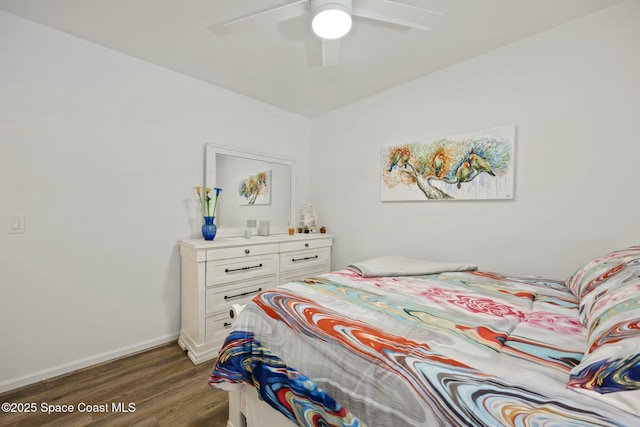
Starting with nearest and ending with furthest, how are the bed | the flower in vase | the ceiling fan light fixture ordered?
the bed
the ceiling fan light fixture
the flower in vase

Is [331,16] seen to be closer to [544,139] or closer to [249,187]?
[544,139]

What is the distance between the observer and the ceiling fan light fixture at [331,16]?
4.51 feet

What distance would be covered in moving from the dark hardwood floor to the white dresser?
22cm

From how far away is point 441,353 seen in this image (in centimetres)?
80

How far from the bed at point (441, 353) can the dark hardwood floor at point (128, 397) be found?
1.14ft

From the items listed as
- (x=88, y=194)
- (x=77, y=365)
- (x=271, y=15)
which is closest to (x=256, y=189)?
(x=88, y=194)

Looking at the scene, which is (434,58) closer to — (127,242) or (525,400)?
(525,400)

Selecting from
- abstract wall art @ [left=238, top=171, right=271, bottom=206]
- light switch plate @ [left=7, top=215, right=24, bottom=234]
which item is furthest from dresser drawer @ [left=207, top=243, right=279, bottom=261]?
light switch plate @ [left=7, top=215, right=24, bottom=234]

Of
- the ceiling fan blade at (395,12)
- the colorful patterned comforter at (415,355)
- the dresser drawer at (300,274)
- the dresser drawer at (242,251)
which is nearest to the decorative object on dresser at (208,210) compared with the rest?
the dresser drawer at (242,251)

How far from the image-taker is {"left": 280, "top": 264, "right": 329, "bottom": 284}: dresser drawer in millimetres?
2696

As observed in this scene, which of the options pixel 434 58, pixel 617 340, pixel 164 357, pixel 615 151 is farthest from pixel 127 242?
pixel 615 151

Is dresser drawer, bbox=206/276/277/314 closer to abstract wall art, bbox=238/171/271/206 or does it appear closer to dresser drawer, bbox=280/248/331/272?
dresser drawer, bbox=280/248/331/272

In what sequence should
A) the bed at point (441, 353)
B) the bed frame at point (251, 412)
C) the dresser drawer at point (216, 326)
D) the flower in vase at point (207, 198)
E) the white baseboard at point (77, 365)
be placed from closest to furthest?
the bed at point (441, 353) < the bed frame at point (251, 412) < the white baseboard at point (77, 365) < the dresser drawer at point (216, 326) < the flower in vase at point (207, 198)

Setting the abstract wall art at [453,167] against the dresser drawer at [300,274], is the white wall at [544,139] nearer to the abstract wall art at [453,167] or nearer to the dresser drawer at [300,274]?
the abstract wall art at [453,167]
